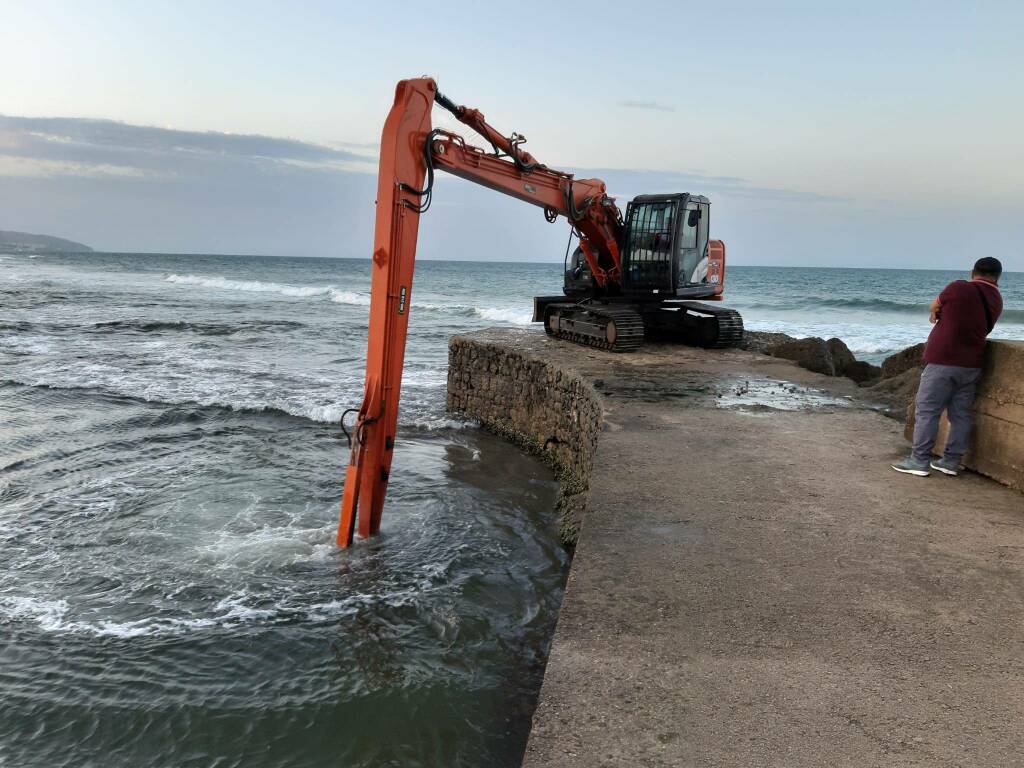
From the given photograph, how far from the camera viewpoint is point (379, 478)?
609 cm

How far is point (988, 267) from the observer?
206 inches

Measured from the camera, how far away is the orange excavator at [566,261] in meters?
5.97

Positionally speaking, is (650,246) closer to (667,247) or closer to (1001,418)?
(667,247)

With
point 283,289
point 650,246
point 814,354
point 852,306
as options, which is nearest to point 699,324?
point 650,246

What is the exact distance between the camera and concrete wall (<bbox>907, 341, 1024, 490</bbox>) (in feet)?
16.1

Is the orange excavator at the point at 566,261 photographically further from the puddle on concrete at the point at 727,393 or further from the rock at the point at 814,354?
the puddle on concrete at the point at 727,393

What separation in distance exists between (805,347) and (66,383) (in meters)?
12.3

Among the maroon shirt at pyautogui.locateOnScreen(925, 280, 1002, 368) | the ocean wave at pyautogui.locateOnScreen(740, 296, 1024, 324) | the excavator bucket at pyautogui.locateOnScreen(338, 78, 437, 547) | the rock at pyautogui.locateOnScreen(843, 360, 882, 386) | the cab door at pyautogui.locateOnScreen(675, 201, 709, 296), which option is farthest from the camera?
the ocean wave at pyautogui.locateOnScreen(740, 296, 1024, 324)

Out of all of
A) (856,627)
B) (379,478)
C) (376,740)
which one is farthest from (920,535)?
(379,478)

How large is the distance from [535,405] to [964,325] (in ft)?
18.4

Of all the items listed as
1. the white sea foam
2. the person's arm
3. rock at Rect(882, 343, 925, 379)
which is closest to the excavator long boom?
the person's arm

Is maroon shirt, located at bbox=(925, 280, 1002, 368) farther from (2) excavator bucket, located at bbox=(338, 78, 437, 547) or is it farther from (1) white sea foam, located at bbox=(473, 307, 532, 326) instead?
(1) white sea foam, located at bbox=(473, 307, 532, 326)

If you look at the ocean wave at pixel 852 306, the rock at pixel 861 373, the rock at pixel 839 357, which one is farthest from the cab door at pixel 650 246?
the ocean wave at pixel 852 306

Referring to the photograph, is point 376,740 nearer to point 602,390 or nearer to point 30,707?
point 30,707
